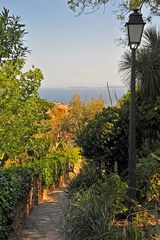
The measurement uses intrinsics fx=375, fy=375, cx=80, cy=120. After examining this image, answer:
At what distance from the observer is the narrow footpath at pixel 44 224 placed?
6716mm

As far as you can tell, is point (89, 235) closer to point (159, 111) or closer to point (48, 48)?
point (159, 111)

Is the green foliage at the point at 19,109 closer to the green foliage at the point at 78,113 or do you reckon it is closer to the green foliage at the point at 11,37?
the green foliage at the point at 11,37

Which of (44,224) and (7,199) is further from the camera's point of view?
(44,224)

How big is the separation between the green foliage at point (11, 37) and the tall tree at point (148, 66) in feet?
16.6

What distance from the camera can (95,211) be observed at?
580 cm

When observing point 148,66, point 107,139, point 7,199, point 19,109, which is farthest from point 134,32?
point 19,109

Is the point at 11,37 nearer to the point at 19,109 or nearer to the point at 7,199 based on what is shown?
the point at 7,199

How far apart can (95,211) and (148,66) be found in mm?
5126

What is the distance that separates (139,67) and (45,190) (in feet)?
17.5

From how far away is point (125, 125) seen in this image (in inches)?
394

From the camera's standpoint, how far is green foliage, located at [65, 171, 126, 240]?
5.58 meters

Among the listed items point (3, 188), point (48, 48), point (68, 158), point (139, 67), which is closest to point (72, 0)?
point (139, 67)

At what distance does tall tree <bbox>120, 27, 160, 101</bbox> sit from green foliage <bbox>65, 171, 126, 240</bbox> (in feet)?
12.9

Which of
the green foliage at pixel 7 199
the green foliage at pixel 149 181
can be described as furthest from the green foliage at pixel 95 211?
the green foliage at pixel 149 181
